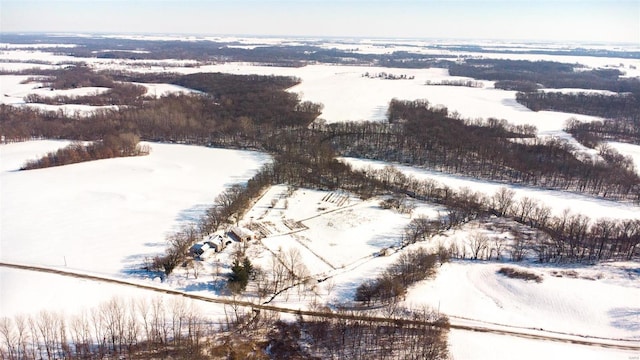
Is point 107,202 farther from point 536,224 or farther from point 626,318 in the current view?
point 626,318

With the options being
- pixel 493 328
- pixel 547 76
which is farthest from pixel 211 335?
pixel 547 76

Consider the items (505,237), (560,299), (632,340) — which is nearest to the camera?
(632,340)

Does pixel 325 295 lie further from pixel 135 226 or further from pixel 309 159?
pixel 309 159

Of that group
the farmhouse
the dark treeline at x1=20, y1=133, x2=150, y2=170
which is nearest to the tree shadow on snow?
the farmhouse

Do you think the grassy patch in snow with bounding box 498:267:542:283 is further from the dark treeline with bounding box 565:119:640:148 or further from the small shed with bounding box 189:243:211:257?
the dark treeline with bounding box 565:119:640:148

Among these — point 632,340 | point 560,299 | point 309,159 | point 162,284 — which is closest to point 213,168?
point 309,159

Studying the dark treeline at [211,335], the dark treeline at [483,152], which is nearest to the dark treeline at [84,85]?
the dark treeline at [483,152]
